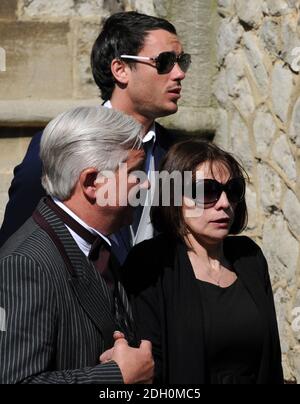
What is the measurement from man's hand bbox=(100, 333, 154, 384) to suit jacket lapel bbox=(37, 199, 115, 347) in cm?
5

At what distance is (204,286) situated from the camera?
3.40 metres

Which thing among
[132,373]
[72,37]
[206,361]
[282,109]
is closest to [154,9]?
[72,37]

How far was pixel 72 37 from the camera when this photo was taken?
229 inches

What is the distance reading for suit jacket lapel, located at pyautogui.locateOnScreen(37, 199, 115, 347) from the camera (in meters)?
2.88

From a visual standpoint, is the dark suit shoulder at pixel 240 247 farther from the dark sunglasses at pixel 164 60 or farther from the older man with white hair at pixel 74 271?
the dark sunglasses at pixel 164 60

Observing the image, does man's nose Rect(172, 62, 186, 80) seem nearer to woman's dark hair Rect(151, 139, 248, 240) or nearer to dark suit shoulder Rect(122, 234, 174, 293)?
woman's dark hair Rect(151, 139, 248, 240)

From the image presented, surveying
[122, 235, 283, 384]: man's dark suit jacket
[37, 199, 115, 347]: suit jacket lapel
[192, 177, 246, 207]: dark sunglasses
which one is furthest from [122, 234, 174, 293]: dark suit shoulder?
[37, 199, 115, 347]: suit jacket lapel

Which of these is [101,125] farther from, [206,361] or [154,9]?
[154,9]

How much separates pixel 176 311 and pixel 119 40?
140 centimetres

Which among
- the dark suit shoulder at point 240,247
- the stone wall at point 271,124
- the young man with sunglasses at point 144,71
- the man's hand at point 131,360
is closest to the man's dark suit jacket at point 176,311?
the dark suit shoulder at point 240,247

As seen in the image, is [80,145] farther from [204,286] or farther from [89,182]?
[204,286]

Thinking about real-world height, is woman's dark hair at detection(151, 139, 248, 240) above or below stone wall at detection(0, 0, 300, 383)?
below

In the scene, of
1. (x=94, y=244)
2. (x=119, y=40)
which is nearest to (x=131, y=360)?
(x=94, y=244)

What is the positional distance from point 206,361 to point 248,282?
33 cm
